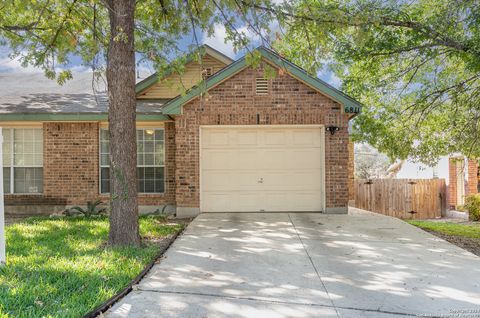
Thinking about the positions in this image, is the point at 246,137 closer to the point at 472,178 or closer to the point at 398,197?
the point at 398,197

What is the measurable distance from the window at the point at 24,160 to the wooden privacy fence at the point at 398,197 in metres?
13.0

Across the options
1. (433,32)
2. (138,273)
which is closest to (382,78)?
(433,32)

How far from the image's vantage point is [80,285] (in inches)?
173

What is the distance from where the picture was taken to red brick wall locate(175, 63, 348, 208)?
10.2m

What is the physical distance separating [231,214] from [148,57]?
4.81 m

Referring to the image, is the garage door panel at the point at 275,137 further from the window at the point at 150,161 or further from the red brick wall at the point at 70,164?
the red brick wall at the point at 70,164

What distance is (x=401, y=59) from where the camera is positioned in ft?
37.0

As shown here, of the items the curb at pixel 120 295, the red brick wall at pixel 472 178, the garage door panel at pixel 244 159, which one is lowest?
the curb at pixel 120 295

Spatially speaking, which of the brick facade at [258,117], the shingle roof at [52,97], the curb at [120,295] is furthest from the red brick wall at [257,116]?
the curb at [120,295]

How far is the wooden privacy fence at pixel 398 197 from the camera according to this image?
1667 cm

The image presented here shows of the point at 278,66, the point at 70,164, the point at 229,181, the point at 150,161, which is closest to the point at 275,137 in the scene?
the point at 229,181

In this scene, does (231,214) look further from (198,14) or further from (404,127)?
(404,127)

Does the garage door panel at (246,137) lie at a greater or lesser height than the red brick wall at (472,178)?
greater

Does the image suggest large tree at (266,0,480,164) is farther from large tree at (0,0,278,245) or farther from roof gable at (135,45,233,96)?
roof gable at (135,45,233,96)
